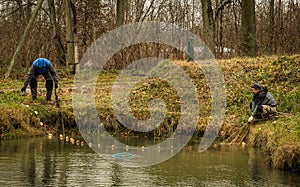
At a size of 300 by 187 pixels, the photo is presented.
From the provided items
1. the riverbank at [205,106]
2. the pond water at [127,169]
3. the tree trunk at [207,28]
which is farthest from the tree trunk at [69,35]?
the pond water at [127,169]

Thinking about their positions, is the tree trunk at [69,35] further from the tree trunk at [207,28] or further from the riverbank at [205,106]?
the tree trunk at [207,28]

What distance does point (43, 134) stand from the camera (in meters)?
17.4

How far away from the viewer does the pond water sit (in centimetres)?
1106

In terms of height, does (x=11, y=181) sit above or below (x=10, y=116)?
below

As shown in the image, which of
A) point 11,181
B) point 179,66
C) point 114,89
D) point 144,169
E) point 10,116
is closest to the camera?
point 11,181

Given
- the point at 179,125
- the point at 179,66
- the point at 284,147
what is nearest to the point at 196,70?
the point at 179,66

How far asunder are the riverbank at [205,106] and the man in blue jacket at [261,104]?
383 mm

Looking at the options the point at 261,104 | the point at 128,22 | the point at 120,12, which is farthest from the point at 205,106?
the point at 128,22

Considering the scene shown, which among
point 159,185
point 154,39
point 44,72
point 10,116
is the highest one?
point 154,39

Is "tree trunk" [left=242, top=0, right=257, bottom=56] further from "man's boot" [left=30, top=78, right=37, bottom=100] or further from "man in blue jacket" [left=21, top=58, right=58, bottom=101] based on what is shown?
"man's boot" [left=30, top=78, right=37, bottom=100]

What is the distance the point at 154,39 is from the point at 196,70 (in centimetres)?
580

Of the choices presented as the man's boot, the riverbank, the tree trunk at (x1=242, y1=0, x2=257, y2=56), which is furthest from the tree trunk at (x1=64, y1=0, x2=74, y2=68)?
the man's boot

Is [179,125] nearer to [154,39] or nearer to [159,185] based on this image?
[159,185]

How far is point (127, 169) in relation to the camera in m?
12.4
